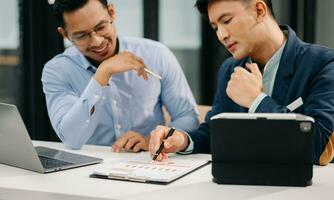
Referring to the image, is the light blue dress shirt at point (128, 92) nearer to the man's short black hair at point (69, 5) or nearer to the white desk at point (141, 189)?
the man's short black hair at point (69, 5)

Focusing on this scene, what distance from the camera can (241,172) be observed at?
1.29 meters

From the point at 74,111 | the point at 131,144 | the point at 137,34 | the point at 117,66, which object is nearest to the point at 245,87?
the point at 131,144

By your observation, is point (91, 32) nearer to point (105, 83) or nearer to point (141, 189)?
point (105, 83)

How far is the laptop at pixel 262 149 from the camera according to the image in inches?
48.9

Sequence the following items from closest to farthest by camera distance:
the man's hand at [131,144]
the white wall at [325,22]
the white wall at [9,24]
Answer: the man's hand at [131,144] < the white wall at [9,24] < the white wall at [325,22]

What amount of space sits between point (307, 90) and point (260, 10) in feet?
0.93

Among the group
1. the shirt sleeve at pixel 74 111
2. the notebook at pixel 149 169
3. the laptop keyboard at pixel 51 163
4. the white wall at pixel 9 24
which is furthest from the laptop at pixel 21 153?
the white wall at pixel 9 24

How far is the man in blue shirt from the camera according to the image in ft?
6.38

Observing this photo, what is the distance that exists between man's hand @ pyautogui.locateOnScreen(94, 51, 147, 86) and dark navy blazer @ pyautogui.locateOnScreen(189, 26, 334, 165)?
33cm

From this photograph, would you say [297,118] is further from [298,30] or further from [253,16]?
[298,30]

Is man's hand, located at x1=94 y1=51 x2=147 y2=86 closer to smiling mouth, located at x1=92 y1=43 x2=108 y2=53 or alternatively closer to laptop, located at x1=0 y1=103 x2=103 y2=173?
smiling mouth, located at x1=92 y1=43 x2=108 y2=53

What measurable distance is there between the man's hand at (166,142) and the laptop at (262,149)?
0.30m

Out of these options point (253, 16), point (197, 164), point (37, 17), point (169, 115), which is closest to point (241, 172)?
point (197, 164)

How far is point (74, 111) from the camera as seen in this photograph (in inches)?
75.8
